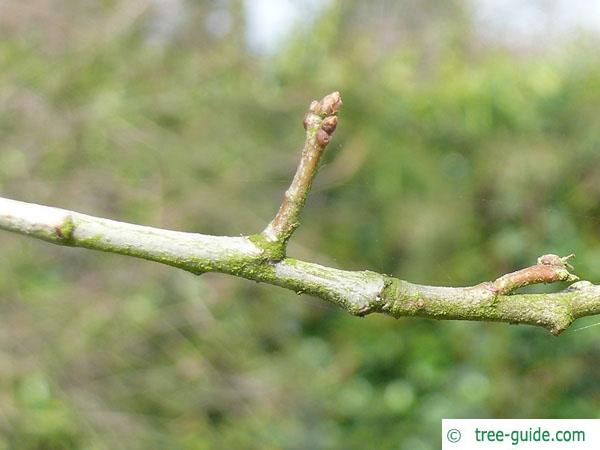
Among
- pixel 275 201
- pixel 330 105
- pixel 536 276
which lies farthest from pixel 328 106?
pixel 275 201

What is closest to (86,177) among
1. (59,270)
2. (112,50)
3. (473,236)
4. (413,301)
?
(59,270)

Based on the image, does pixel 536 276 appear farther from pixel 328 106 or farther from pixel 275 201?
pixel 275 201

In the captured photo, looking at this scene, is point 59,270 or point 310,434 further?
point 310,434

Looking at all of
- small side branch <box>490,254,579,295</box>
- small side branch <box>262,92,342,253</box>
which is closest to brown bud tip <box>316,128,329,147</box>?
small side branch <box>262,92,342,253</box>

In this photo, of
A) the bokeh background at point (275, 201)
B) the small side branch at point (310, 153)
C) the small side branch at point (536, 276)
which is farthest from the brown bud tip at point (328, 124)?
the bokeh background at point (275, 201)

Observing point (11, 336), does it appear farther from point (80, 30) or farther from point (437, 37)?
point (437, 37)

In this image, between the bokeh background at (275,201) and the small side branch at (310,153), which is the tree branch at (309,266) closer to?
the small side branch at (310,153)

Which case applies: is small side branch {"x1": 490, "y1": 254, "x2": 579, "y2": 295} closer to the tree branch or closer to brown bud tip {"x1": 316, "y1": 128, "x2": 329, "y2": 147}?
the tree branch
